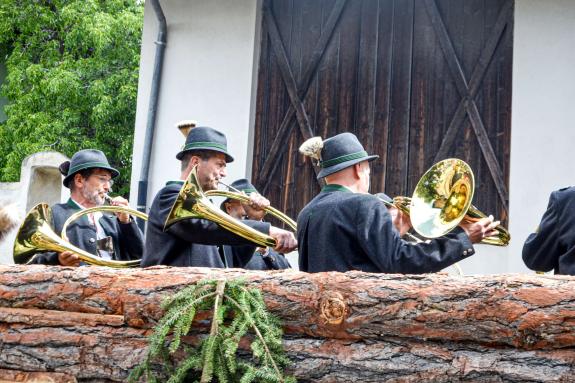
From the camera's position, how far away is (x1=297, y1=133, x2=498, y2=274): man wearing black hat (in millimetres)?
4941

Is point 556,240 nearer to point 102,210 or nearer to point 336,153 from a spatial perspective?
point 336,153

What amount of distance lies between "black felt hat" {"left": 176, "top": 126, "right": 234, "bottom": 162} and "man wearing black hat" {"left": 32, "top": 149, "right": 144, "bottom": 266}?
3.75 feet

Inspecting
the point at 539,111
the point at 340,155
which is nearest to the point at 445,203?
the point at 340,155

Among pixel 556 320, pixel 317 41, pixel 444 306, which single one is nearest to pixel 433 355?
pixel 444 306

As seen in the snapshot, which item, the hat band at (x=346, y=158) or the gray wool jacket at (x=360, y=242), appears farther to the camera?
the hat band at (x=346, y=158)

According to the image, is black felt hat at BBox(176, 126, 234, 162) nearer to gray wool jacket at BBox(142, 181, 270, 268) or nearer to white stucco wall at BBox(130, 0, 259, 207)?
gray wool jacket at BBox(142, 181, 270, 268)

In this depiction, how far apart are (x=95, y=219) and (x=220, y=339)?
11.8ft

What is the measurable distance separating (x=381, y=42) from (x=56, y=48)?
11.7 meters

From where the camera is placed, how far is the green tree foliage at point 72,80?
17266 millimetres

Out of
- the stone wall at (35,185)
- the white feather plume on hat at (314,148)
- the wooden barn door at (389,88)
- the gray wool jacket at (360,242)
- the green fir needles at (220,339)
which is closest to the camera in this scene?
the green fir needles at (220,339)

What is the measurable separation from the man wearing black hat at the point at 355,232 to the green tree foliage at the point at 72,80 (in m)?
11.6

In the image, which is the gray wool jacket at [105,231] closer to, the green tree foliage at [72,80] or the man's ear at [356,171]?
the man's ear at [356,171]

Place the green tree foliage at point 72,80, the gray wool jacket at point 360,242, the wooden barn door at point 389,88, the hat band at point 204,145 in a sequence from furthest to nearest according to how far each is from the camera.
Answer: the green tree foliage at point 72,80
the wooden barn door at point 389,88
the hat band at point 204,145
the gray wool jacket at point 360,242

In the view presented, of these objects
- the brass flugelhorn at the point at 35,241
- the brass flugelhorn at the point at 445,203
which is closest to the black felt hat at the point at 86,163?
the brass flugelhorn at the point at 35,241
